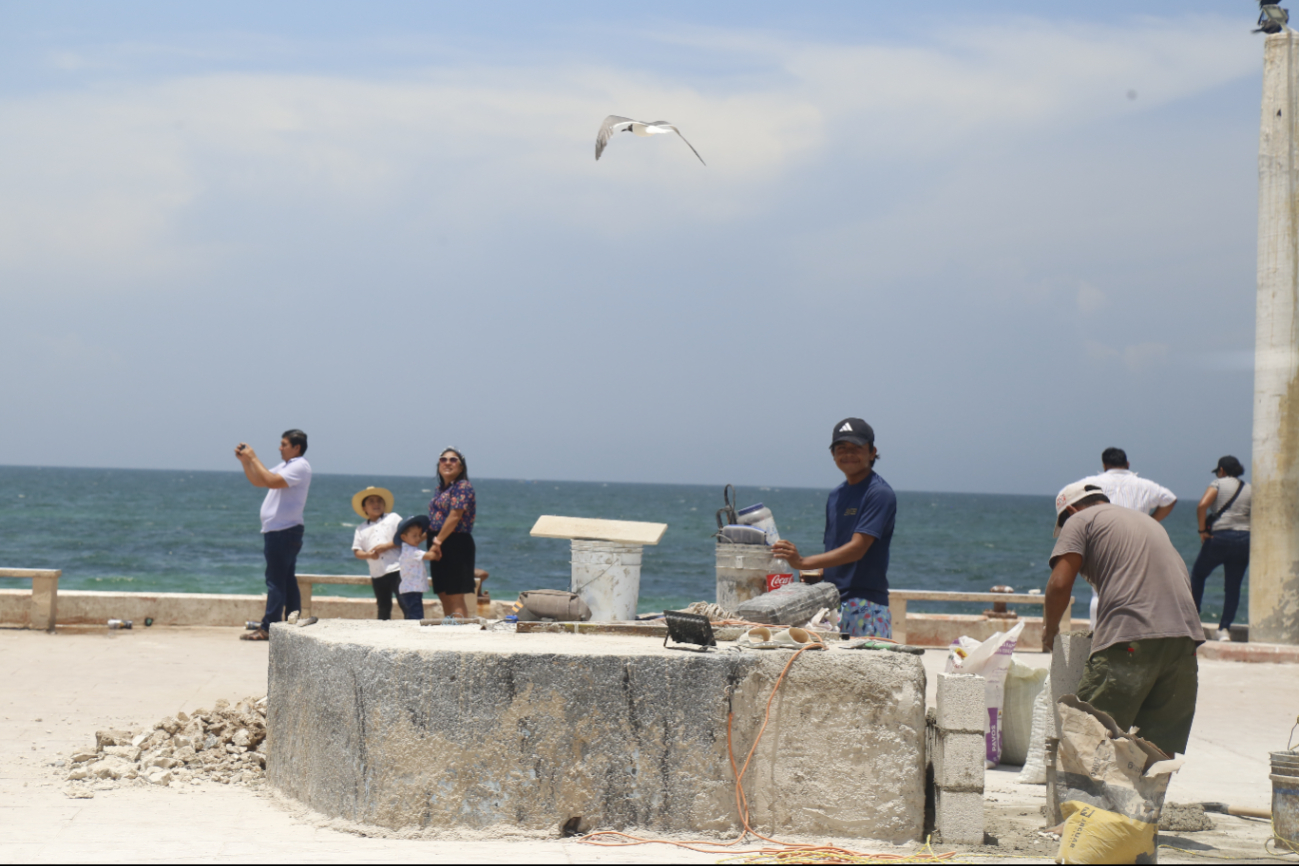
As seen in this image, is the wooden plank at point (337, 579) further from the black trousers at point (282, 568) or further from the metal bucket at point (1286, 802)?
the metal bucket at point (1286, 802)

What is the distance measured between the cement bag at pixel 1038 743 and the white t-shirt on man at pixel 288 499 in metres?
6.04

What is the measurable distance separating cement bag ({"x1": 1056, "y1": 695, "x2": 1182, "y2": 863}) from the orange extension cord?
557 mm

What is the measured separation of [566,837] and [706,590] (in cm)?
2952

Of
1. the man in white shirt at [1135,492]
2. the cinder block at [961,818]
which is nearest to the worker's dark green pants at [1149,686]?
the cinder block at [961,818]

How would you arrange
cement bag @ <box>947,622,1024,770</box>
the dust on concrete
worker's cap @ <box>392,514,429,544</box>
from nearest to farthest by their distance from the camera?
the dust on concrete
cement bag @ <box>947,622,1024,770</box>
worker's cap @ <box>392,514,429,544</box>

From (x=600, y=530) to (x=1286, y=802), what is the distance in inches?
145

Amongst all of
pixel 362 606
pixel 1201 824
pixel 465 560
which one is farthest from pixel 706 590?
pixel 1201 824

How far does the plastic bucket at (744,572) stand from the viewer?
6.63 meters

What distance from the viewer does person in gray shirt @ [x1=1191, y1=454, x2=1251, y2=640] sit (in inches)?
488

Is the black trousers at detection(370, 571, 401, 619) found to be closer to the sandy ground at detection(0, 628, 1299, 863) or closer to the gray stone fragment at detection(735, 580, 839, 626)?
the sandy ground at detection(0, 628, 1299, 863)

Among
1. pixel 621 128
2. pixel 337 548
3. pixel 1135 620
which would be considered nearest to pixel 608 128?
pixel 621 128

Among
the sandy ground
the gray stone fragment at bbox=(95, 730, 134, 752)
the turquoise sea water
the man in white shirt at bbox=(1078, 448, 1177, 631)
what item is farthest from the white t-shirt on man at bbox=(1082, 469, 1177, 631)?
the turquoise sea water

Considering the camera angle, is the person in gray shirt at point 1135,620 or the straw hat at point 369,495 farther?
the straw hat at point 369,495

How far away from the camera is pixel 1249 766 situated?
745 cm
